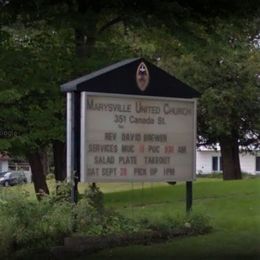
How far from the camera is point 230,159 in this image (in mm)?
41562

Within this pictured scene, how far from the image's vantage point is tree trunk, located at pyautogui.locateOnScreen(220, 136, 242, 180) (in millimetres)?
40531

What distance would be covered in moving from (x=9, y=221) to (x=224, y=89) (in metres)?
27.7

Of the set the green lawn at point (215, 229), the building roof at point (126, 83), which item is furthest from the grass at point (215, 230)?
the building roof at point (126, 83)

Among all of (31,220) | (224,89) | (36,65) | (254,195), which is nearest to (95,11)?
(31,220)

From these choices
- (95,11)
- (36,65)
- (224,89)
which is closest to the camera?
(95,11)

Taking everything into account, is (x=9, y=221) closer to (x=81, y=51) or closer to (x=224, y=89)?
(x=81, y=51)

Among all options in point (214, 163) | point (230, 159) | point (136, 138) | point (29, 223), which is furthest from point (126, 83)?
point (214, 163)

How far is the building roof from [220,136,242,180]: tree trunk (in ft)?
95.0

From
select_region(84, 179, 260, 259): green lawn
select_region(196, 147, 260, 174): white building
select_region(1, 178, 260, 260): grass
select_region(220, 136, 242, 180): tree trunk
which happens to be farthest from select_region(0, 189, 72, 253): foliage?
select_region(196, 147, 260, 174): white building

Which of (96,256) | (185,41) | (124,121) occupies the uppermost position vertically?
(185,41)

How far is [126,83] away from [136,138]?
0.88m

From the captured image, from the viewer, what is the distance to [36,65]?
13688 millimetres

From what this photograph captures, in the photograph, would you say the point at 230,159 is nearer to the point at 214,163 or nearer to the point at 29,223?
the point at 29,223

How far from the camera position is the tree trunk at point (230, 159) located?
4053cm
